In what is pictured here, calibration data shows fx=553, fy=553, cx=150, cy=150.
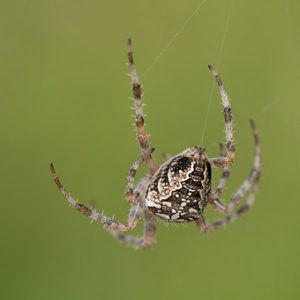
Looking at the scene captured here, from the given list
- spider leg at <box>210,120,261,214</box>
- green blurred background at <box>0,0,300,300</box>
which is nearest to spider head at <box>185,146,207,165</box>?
spider leg at <box>210,120,261,214</box>

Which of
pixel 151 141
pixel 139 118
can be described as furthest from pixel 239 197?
pixel 151 141

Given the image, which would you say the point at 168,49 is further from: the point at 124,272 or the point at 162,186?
the point at 162,186

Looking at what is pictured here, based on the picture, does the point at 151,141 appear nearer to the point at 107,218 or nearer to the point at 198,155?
the point at 107,218

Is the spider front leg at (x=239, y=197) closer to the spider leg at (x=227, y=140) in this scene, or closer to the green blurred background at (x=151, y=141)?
the spider leg at (x=227, y=140)

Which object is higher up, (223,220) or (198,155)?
(223,220)

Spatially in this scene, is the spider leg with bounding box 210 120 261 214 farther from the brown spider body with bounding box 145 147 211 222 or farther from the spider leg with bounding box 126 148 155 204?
the spider leg with bounding box 126 148 155 204

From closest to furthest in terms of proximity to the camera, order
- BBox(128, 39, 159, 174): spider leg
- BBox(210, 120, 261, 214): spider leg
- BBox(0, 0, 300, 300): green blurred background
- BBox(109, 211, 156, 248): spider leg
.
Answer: BBox(128, 39, 159, 174): spider leg
BBox(210, 120, 261, 214): spider leg
BBox(109, 211, 156, 248): spider leg
BBox(0, 0, 300, 300): green blurred background
